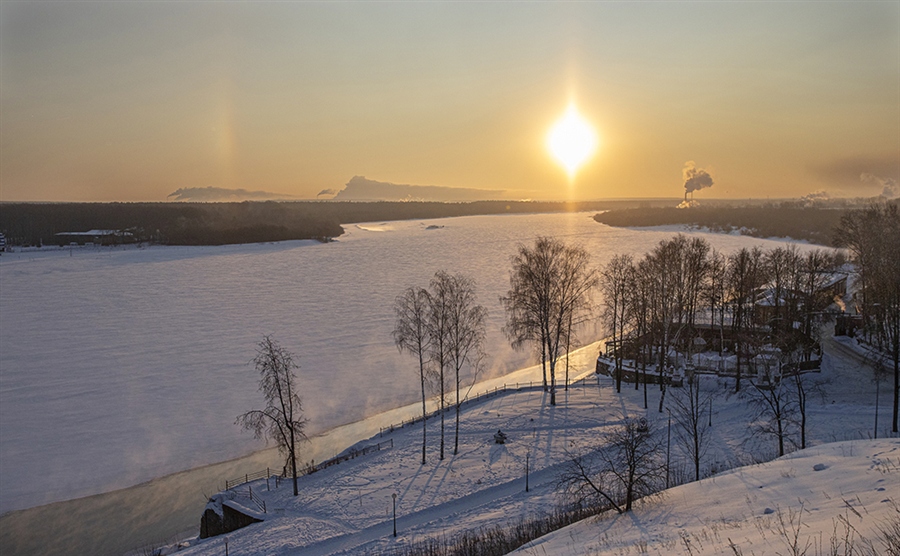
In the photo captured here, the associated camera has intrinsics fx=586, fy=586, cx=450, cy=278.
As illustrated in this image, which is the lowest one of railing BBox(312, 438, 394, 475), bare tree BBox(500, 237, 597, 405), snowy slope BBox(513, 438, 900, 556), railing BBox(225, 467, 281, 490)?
railing BBox(225, 467, 281, 490)

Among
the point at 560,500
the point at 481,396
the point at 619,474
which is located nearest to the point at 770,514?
the point at 619,474

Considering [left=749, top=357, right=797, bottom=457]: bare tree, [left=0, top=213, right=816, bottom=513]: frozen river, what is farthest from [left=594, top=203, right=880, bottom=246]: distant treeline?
[left=749, top=357, right=797, bottom=457]: bare tree

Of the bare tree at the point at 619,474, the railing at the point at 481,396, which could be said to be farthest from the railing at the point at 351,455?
the bare tree at the point at 619,474

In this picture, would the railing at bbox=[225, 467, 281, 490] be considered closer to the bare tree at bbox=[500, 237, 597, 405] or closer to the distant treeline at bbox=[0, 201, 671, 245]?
the bare tree at bbox=[500, 237, 597, 405]

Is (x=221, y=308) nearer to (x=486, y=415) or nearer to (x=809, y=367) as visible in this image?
(x=486, y=415)

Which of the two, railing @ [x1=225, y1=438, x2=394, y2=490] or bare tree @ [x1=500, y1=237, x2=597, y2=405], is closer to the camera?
railing @ [x1=225, y1=438, x2=394, y2=490]

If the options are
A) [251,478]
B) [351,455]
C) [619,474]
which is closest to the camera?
[619,474]

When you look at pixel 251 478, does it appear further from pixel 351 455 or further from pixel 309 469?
pixel 351 455
